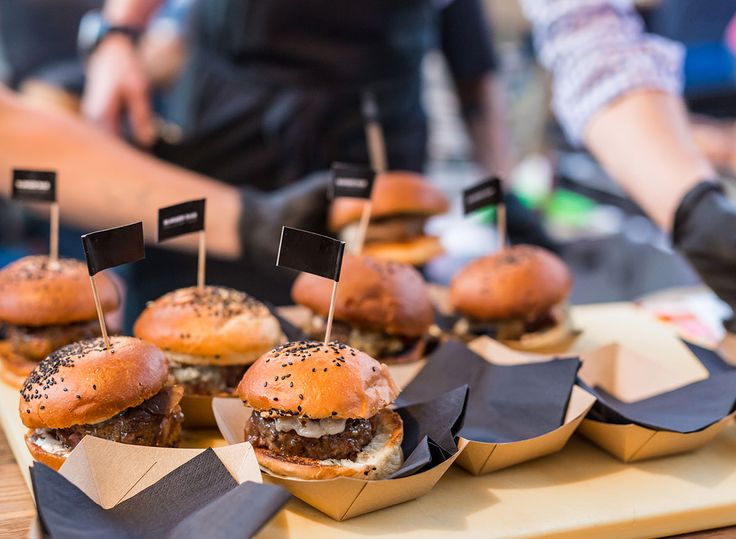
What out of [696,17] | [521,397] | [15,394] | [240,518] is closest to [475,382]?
[521,397]

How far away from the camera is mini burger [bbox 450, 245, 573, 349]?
283 centimetres

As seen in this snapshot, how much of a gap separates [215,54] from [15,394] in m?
2.22

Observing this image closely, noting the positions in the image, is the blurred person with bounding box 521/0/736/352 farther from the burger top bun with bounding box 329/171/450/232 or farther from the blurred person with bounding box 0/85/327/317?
the blurred person with bounding box 0/85/327/317

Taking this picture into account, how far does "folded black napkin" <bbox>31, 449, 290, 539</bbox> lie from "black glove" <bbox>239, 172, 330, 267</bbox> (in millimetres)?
1434

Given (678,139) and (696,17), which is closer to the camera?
(678,139)

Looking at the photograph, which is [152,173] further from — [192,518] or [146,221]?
[192,518]

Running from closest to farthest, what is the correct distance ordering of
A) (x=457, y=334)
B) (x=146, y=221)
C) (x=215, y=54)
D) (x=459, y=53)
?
(x=457, y=334), (x=146, y=221), (x=215, y=54), (x=459, y=53)

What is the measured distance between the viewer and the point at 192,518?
5.03ft

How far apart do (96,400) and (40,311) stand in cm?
66

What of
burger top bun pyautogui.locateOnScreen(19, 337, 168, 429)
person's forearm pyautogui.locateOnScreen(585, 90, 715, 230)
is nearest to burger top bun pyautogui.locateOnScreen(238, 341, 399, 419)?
burger top bun pyautogui.locateOnScreen(19, 337, 168, 429)

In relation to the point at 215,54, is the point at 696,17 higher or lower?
higher

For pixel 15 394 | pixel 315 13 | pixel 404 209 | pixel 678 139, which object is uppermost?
pixel 315 13

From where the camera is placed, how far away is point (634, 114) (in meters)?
3.09

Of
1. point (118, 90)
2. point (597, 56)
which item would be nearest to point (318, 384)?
point (597, 56)
